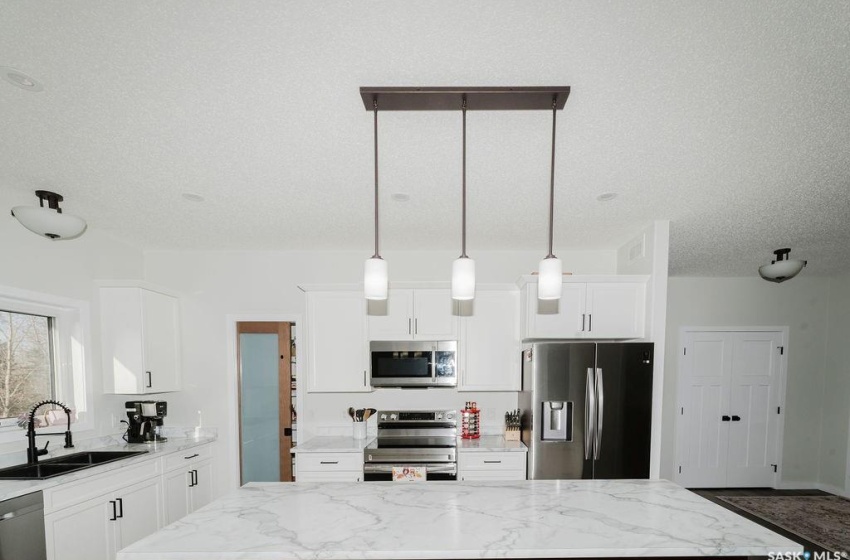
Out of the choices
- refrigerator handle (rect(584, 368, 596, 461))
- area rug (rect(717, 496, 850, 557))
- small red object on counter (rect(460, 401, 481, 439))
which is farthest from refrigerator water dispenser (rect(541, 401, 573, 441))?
area rug (rect(717, 496, 850, 557))

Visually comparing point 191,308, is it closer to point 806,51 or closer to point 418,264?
point 418,264

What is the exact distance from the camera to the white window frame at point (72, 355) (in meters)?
3.12

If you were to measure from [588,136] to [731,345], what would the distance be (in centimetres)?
445

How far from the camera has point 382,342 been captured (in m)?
3.69

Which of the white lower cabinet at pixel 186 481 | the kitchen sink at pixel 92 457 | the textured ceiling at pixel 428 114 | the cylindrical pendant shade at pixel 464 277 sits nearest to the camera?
the textured ceiling at pixel 428 114

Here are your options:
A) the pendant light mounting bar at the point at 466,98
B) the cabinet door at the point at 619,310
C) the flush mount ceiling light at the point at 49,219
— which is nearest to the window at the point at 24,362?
the flush mount ceiling light at the point at 49,219

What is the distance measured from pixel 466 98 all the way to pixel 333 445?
3.09 m

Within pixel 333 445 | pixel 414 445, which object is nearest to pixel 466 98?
pixel 414 445

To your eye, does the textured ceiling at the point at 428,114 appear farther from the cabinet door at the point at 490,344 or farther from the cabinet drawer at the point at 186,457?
the cabinet drawer at the point at 186,457

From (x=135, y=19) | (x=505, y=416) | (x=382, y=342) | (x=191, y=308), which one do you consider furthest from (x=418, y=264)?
(x=135, y=19)

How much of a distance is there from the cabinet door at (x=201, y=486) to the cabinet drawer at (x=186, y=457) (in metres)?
0.06

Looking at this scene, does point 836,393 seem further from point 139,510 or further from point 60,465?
point 60,465

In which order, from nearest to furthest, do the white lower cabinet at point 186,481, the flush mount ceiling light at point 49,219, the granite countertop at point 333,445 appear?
the flush mount ceiling light at point 49,219 < the white lower cabinet at point 186,481 < the granite countertop at point 333,445

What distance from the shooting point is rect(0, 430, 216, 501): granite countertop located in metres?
2.20
